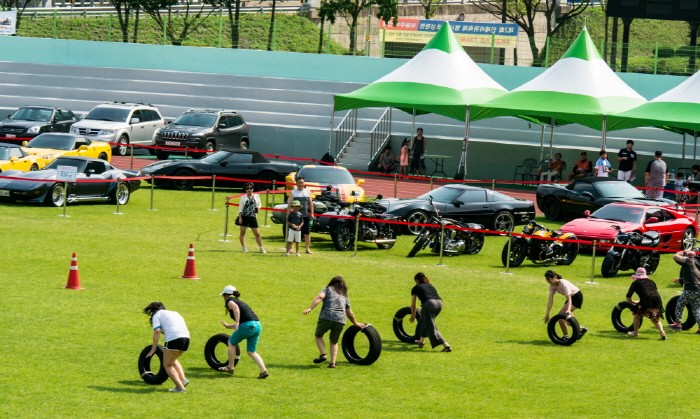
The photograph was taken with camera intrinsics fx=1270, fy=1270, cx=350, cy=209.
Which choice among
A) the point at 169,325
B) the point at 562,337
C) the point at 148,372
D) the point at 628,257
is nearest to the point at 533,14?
the point at 628,257

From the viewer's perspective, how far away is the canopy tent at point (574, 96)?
131 feet

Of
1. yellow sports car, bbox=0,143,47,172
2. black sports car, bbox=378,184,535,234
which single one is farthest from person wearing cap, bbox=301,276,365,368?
yellow sports car, bbox=0,143,47,172

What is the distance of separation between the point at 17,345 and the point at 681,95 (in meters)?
27.6

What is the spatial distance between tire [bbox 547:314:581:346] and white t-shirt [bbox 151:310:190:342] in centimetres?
647

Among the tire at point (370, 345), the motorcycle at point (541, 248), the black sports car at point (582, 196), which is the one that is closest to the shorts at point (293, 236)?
the motorcycle at point (541, 248)

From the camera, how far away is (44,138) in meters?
39.4

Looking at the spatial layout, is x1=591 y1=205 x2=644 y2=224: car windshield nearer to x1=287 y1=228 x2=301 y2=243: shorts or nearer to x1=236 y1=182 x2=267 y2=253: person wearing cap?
x1=287 y1=228 x2=301 y2=243: shorts

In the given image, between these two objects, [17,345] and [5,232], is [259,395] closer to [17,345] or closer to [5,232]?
[17,345]

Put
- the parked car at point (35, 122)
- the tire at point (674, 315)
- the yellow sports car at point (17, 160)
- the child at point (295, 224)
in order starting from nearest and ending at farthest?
1. the tire at point (674, 315)
2. the child at point (295, 224)
3. the yellow sports car at point (17, 160)
4. the parked car at point (35, 122)

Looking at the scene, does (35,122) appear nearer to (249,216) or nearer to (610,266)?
(249,216)

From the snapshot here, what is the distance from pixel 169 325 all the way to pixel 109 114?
31619 mm

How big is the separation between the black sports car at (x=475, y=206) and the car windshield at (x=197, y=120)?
50.6ft

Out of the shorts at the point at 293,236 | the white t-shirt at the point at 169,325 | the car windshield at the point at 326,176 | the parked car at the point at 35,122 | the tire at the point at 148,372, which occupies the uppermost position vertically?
the parked car at the point at 35,122

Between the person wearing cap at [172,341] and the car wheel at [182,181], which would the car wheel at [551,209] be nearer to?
the car wheel at [182,181]
